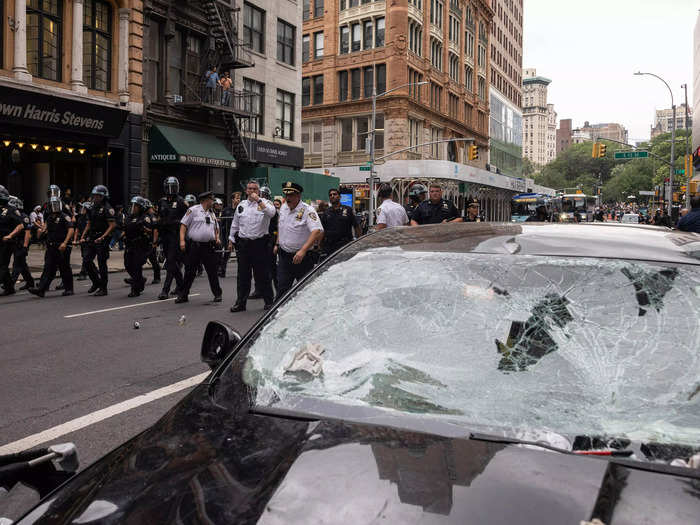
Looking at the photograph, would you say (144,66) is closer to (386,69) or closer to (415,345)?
(415,345)

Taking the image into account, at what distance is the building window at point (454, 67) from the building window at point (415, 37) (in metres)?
7.94

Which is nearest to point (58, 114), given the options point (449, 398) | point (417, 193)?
point (417, 193)

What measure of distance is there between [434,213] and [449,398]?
886 centimetres

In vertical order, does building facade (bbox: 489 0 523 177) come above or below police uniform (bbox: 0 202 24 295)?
above

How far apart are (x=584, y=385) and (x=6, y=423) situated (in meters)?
4.22

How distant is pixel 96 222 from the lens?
12.7 metres

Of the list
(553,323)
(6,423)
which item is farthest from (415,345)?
(6,423)

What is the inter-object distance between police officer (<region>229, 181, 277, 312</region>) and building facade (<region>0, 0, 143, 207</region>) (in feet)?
38.3

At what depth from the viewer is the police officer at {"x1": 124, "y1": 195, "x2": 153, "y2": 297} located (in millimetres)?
12055

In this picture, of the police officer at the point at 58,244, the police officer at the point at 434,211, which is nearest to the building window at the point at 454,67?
the police officer at the point at 434,211

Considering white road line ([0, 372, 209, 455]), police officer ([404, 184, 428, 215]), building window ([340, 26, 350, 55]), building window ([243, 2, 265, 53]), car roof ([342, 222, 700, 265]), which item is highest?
building window ([340, 26, 350, 55])

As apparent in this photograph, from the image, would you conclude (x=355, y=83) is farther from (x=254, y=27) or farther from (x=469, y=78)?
(x=254, y=27)

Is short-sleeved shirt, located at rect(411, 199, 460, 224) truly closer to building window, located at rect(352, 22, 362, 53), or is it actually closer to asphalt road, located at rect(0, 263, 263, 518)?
asphalt road, located at rect(0, 263, 263, 518)

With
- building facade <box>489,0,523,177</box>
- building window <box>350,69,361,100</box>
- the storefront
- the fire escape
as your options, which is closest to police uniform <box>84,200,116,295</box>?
the storefront
